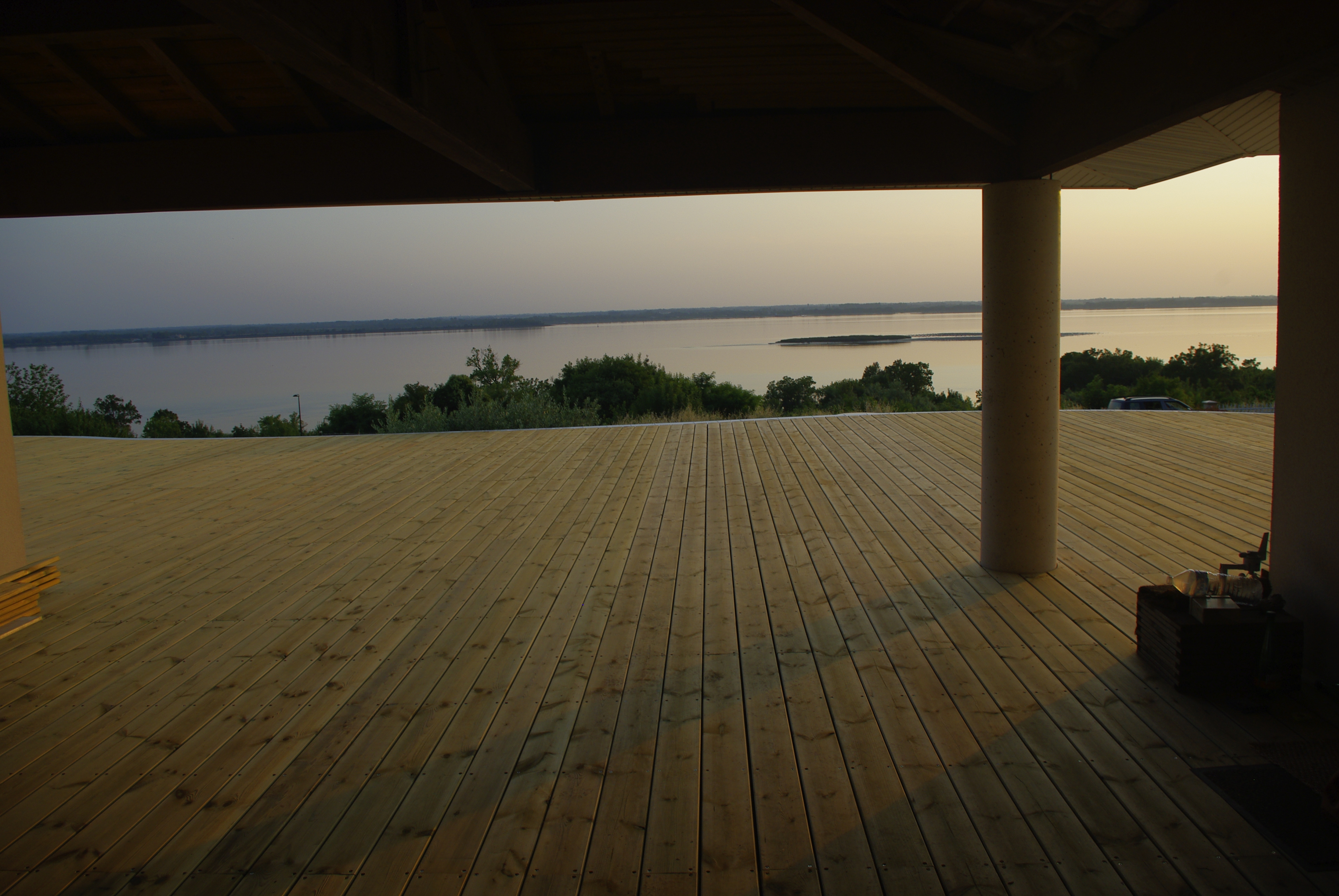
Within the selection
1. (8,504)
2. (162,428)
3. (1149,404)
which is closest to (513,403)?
(8,504)

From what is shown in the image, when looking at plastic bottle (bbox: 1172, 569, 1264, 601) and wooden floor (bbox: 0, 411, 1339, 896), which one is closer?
wooden floor (bbox: 0, 411, 1339, 896)

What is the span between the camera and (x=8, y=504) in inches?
153

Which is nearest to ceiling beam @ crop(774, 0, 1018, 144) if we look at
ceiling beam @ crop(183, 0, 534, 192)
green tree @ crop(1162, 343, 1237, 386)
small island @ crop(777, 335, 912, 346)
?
ceiling beam @ crop(183, 0, 534, 192)

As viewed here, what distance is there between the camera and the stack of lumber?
3525 mm

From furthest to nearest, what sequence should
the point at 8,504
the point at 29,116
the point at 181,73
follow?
the point at 8,504 → the point at 29,116 → the point at 181,73

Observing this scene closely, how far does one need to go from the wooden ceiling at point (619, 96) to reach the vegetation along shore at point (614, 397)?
6.01 m

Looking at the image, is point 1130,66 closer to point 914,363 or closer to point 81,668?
point 81,668

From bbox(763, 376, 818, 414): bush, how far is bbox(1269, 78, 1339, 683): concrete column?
546 inches

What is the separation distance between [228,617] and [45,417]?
10.7 m

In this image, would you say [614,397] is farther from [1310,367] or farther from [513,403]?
[1310,367]

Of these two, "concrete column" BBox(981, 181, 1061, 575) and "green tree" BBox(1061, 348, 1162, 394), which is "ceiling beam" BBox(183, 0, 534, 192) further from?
"green tree" BBox(1061, 348, 1162, 394)

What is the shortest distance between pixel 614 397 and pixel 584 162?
39.1 ft

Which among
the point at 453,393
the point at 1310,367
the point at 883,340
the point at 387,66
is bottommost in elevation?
the point at 1310,367

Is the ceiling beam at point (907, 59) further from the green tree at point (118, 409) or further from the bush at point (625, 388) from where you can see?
the green tree at point (118, 409)
